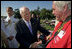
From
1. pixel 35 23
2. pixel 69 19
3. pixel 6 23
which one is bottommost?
pixel 6 23

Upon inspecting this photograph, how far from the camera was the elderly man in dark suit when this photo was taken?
1476 mm

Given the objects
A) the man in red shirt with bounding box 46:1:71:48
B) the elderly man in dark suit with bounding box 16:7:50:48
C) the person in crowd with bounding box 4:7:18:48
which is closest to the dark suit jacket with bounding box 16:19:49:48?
the elderly man in dark suit with bounding box 16:7:50:48

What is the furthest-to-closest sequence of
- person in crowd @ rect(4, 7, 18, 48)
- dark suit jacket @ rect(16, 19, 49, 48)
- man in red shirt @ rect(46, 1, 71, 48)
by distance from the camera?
person in crowd @ rect(4, 7, 18, 48), dark suit jacket @ rect(16, 19, 49, 48), man in red shirt @ rect(46, 1, 71, 48)

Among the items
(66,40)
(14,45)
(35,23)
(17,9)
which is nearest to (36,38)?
(35,23)

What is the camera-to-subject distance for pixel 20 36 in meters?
1.50

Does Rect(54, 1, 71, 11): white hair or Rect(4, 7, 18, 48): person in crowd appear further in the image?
Rect(4, 7, 18, 48): person in crowd

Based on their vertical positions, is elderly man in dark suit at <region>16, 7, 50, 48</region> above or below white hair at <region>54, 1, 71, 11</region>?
below

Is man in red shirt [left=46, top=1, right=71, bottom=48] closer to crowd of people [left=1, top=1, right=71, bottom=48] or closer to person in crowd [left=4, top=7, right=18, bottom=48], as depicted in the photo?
crowd of people [left=1, top=1, right=71, bottom=48]

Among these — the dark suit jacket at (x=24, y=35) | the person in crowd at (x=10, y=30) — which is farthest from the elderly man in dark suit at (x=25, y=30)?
the person in crowd at (x=10, y=30)

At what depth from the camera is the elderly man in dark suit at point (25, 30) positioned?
1.48m

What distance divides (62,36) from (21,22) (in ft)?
2.00

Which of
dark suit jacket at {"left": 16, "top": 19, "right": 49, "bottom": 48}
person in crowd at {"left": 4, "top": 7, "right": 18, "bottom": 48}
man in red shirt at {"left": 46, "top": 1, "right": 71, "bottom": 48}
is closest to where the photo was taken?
man in red shirt at {"left": 46, "top": 1, "right": 71, "bottom": 48}

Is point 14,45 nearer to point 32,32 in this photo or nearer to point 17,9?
point 32,32

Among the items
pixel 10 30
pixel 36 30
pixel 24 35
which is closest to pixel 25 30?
pixel 24 35
